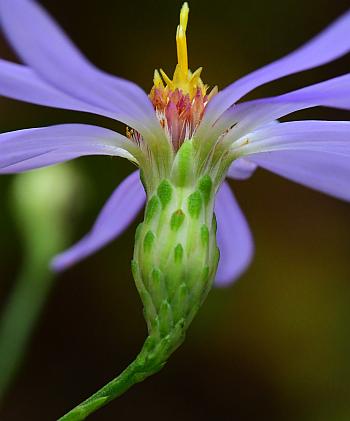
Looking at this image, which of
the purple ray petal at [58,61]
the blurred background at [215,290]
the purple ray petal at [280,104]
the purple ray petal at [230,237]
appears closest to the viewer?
the purple ray petal at [58,61]

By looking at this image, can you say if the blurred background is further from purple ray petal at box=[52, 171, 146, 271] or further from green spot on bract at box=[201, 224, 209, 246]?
green spot on bract at box=[201, 224, 209, 246]

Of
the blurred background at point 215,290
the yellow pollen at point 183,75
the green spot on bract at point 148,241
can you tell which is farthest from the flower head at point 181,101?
the blurred background at point 215,290

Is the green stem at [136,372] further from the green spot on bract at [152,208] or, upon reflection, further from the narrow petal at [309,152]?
the narrow petal at [309,152]

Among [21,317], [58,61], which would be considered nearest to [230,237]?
[58,61]

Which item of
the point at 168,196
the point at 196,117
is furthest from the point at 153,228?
the point at 196,117

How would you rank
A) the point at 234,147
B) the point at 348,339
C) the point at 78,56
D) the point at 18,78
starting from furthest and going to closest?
the point at 348,339 < the point at 234,147 < the point at 18,78 < the point at 78,56

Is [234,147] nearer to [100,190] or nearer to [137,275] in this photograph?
[137,275]
